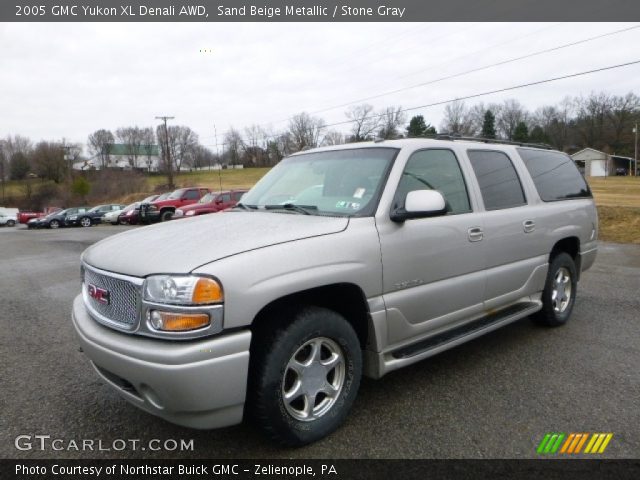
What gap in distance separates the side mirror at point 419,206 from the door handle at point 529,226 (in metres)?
1.50

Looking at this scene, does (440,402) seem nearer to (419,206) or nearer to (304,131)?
(419,206)

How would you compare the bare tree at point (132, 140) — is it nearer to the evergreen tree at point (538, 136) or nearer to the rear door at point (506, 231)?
the evergreen tree at point (538, 136)

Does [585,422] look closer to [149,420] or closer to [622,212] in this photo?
[149,420]

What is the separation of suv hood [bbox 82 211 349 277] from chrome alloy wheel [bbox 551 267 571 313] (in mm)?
2962

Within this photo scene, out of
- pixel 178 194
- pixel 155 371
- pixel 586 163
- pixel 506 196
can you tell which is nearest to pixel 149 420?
pixel 155 371

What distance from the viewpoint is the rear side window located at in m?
4.60

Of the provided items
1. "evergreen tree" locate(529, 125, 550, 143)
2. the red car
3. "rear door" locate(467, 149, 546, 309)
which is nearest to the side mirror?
"rear door" locate(467, 149, 546, 309)

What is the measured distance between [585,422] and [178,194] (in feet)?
76.0

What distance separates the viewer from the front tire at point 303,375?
96.7 inches

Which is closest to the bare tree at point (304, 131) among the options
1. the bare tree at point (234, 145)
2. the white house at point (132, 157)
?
the bare tree at point (234, 145)

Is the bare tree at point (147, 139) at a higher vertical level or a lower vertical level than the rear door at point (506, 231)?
higher

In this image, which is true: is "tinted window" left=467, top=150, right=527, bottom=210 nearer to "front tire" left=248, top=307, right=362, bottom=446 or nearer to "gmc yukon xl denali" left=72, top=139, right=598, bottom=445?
"gmc yukon xl denali" left=72, top=139, right=598, bottom=445

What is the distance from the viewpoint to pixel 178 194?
23.9 m

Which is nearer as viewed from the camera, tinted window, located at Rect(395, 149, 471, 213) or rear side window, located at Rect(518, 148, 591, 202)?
tinted window, located at Rect(395, 149, 471, 213)
